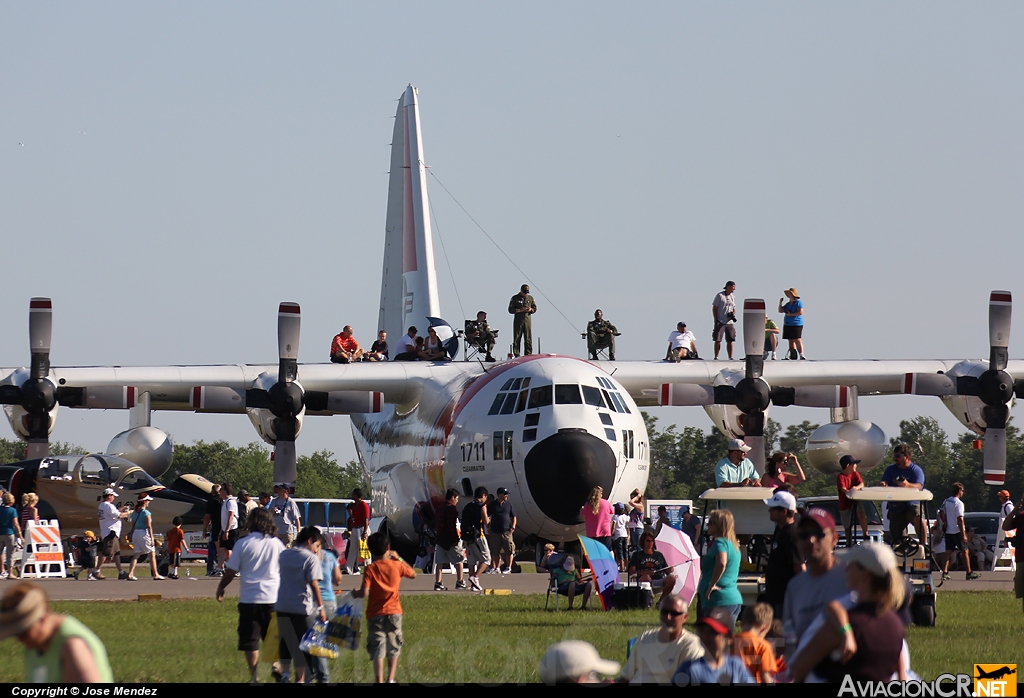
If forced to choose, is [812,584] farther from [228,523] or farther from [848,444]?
[848,444]

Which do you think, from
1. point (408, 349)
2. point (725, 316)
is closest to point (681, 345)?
point (725, 316)

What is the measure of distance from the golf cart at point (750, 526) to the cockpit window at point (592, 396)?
7.22 metres

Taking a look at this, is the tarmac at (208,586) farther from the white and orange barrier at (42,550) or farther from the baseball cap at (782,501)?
the baseball cap at (782,501)

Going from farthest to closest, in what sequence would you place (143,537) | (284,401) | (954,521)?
(284,401) < (143,537) < (954,521)

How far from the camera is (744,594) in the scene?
11359 mm

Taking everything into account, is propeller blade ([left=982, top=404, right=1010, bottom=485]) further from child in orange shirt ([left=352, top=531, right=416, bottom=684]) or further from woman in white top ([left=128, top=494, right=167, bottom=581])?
child in orange shirt ([left=352, top=531, right=416, bottom=684])

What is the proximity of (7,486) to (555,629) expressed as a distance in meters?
17.9

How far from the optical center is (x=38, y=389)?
2236 cm

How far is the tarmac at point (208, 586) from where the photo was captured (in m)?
17.3

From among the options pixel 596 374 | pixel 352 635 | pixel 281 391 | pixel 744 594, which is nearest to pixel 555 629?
pixel 744 594

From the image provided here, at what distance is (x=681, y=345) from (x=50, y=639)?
22350mm

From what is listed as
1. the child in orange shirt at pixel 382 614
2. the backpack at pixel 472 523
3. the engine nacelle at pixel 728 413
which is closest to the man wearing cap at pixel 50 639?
the child in orange shirt at pixel 382 614

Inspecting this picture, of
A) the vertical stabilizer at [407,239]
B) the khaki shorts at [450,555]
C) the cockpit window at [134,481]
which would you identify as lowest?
the khaki shorts at [450,555]

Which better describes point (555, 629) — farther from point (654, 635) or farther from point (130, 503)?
point (130, 503)
